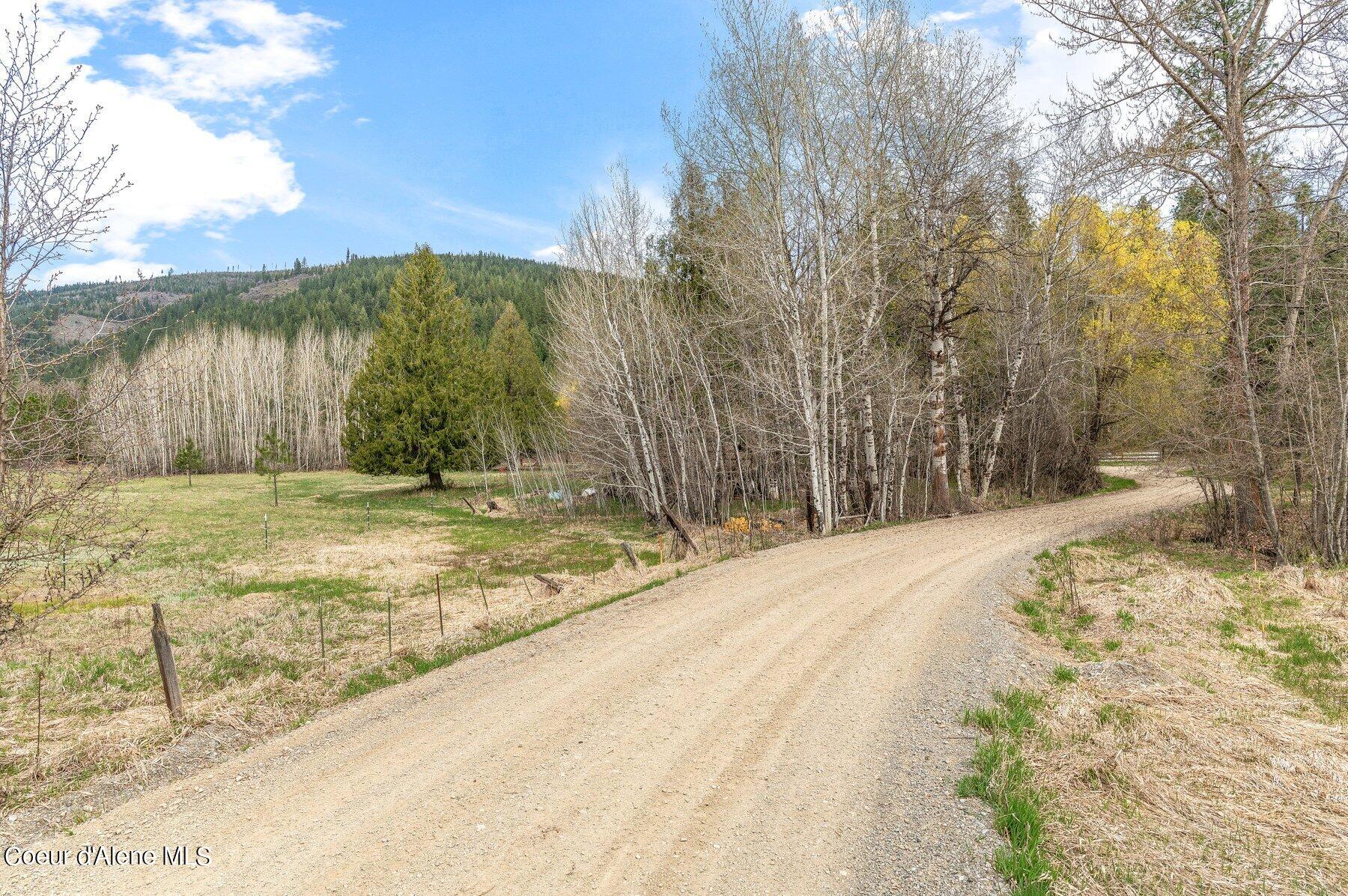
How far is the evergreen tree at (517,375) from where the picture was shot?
4275 centimetres

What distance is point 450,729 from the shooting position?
18.5ft

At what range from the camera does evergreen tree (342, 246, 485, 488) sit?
3550 centimetres

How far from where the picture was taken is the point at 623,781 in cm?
461

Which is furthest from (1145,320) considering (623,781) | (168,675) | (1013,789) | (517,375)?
(517,375)

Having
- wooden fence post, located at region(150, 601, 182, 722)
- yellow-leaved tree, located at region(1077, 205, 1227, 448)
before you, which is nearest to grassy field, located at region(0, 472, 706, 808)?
wooden fence post, located at region(150, 601, 182, 722)

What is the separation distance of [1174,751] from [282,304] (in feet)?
413

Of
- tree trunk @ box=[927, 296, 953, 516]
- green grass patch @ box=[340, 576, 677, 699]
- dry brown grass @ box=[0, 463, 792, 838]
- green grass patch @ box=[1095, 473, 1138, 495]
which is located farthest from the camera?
green grass patch @ box=[1095, 473, 1138, 495]

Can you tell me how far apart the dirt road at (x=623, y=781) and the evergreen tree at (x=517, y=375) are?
108ft

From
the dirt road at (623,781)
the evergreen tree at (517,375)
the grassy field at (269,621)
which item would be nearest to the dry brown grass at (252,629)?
the grassy field at (269,621)

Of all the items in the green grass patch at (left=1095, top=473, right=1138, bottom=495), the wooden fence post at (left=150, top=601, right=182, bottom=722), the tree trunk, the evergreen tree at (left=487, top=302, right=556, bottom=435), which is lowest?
the wooden fence post at (left=150, top=601, right=182, bottom=722)

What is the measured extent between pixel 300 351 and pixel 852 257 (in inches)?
2885

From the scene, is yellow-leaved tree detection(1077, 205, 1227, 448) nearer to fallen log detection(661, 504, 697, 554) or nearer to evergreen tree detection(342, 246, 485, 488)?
fallen log detection(661, 504, 697, 554)

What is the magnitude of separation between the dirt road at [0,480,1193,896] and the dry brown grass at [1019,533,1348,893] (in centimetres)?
71

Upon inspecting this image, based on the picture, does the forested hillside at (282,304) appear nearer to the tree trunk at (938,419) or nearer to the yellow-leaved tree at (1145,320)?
the yellow-leaved tree at (1145,320)
